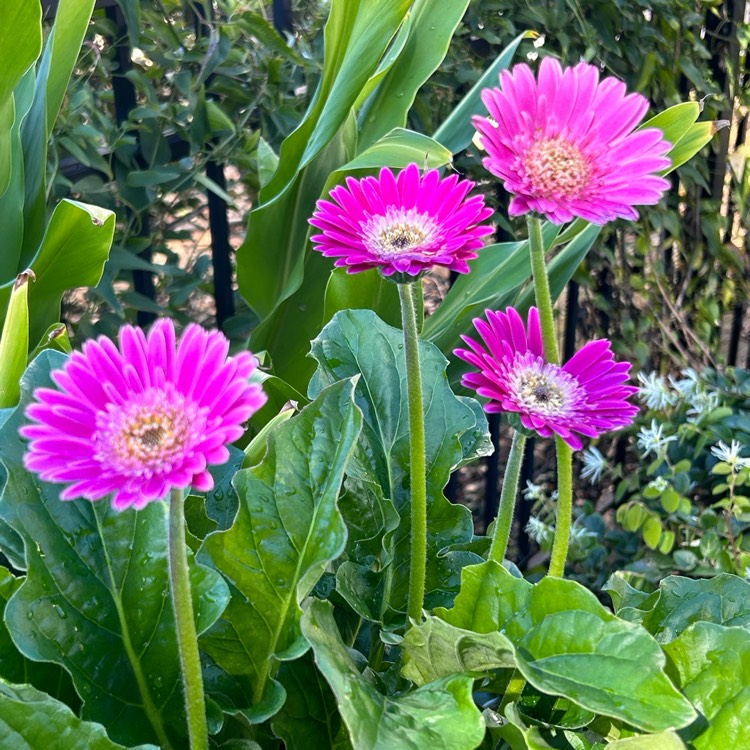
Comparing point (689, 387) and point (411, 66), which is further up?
point (411, 66)

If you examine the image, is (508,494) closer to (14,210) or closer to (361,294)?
(361,294)

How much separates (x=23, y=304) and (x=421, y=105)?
1022 millimetres

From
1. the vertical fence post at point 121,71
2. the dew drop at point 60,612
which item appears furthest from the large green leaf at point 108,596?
the vertical fence post at point 121,71

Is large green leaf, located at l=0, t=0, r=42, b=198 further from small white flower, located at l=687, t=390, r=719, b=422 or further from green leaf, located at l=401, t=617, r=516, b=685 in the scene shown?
small white flower, located at l=687, t=390, r=719, b=422

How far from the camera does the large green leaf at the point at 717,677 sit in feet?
1.37

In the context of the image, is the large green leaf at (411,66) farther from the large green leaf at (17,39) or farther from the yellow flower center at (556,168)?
the yellow flower center at (556,168)

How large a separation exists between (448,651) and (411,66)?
0.64m

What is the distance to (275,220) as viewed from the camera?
93 cm

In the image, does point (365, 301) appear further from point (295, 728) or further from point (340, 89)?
point (295, 728)

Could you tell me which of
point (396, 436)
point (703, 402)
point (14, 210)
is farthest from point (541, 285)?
point (703, 402)

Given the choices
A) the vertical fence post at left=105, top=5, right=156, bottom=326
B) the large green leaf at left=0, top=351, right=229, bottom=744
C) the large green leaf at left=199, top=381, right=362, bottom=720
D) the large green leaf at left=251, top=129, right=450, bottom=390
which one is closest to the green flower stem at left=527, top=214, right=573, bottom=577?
the large green leaf at left=199, top=381, right=362, bottom=720

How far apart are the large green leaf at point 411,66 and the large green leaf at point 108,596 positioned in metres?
0.54

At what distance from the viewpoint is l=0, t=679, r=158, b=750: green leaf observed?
38 cm

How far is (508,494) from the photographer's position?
0.47 m
